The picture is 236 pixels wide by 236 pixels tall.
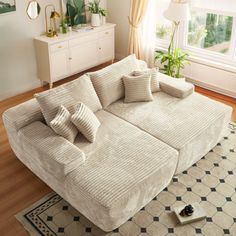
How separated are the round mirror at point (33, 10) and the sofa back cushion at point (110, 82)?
1.68 metres

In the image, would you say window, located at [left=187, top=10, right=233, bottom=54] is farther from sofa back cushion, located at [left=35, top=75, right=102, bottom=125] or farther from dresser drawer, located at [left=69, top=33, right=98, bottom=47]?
sofa back cushion, located at [left=35, top=75, right=102, bottom=125]

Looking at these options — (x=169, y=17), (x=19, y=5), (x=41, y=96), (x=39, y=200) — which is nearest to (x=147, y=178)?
(x=39, y=200)

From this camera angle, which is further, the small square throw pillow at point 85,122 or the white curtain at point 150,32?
the white curtain at point 150,32

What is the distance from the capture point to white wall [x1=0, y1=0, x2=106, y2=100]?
464 centimetres

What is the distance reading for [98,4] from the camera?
5691mm

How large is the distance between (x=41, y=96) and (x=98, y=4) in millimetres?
2998

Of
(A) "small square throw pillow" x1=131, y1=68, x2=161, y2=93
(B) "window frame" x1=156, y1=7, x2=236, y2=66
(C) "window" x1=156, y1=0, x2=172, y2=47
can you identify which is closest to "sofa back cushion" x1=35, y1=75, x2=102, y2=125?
(A) "small square throw pillow" x1=131, y1=68, x2=161, y2=93

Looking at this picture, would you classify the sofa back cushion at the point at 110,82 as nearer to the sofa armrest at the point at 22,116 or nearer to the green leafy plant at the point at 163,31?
the sofa armrest at the point at 22,116

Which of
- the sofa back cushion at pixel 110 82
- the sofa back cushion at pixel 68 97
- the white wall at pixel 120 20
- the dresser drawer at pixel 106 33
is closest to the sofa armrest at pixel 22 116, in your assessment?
the sofa back cushion at pixel 68 97

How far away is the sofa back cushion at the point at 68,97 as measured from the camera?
327cm

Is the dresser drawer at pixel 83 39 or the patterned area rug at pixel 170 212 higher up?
the dresser drawer at pixel 83 39

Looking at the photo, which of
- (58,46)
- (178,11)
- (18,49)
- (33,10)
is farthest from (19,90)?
(178,11)

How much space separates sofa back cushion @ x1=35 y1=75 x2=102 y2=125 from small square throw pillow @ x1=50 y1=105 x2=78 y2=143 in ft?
0.32

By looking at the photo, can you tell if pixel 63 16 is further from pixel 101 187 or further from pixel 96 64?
pixel 101 187
